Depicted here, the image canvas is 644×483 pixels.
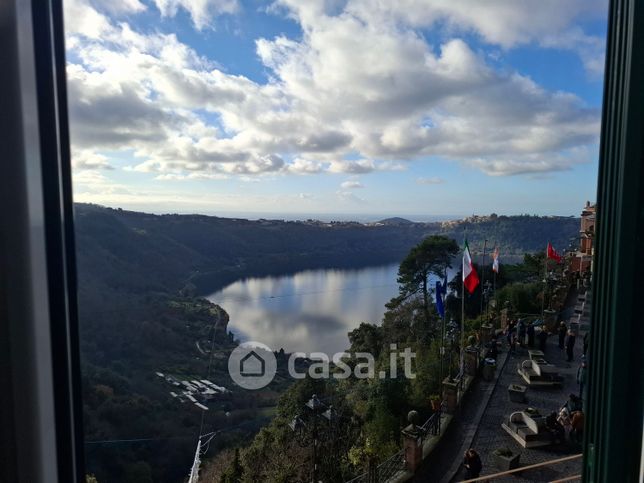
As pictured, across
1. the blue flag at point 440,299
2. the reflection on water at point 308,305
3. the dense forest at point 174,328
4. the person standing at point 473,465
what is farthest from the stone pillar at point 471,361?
the reflection on water at point 308,305

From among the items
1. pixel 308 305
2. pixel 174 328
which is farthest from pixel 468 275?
pixel 308 305

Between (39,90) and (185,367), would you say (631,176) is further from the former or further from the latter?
(185,367)

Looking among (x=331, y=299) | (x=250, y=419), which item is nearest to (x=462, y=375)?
(x=250, y=419)

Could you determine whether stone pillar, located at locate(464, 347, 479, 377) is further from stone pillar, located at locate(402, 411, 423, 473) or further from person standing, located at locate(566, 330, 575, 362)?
stone pillar, located at locate(402, 411, 423, 473)

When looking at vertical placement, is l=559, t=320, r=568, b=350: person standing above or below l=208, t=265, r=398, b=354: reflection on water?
above

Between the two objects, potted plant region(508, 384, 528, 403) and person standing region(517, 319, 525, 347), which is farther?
person standing region(517, 319, 525, 347)

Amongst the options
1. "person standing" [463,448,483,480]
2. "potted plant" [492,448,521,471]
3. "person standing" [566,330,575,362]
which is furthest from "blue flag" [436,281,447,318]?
"person standing" [566,330,575,362]

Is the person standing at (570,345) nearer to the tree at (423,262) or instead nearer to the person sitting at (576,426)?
the person sitting at (576,426)
